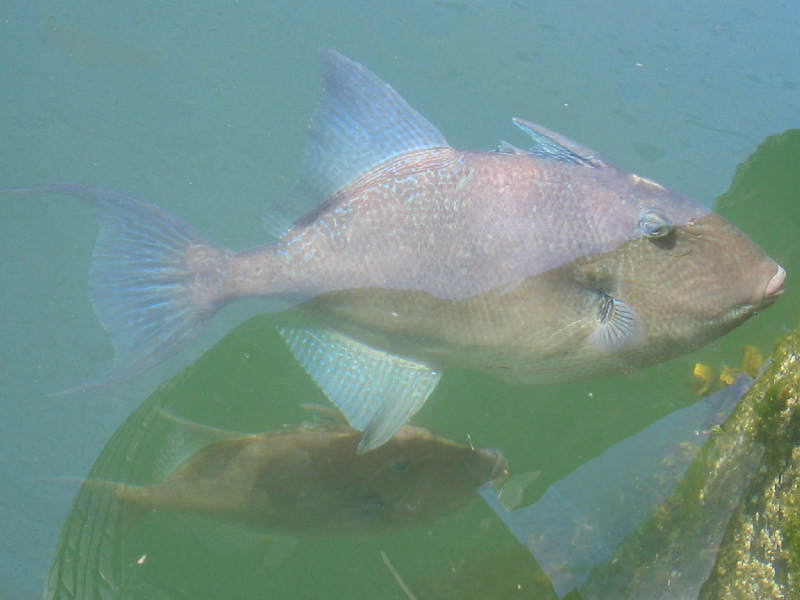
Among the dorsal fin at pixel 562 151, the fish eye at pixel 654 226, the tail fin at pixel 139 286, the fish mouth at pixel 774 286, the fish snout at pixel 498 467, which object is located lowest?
the fish snout at pixel 498 467

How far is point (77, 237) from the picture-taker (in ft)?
13.4

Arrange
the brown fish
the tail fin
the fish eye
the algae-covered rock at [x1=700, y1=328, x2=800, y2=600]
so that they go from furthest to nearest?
the brown fish < the tail fin < the fish eye < the algae-covered rock at [x1=700, y1=328, x2=800, y2=600]

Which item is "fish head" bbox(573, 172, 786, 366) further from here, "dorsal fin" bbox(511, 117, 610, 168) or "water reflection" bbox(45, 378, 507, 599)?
"water reflection" bbox(45, 378, 507, 599)

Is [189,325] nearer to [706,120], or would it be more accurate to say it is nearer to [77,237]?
[77,237]

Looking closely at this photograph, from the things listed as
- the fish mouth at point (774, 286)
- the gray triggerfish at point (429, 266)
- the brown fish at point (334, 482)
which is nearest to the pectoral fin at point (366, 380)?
the gray triggerfish at point (429, 266)

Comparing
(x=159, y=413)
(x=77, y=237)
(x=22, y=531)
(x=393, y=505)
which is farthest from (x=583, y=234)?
(x=77, y=237)

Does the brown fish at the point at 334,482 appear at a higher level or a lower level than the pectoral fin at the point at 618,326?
lower

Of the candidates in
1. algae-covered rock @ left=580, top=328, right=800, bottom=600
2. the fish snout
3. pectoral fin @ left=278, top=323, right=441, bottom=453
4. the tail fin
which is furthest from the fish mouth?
the tail fin

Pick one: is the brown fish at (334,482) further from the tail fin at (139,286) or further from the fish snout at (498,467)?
the tail fin at (139,286)

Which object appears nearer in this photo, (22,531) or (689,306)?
(689,306)

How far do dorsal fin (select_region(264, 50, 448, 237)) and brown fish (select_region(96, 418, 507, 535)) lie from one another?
42.2 inches

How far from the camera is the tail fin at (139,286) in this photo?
2336mm

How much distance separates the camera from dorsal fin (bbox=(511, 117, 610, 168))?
2.19 metres

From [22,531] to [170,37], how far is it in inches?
152
